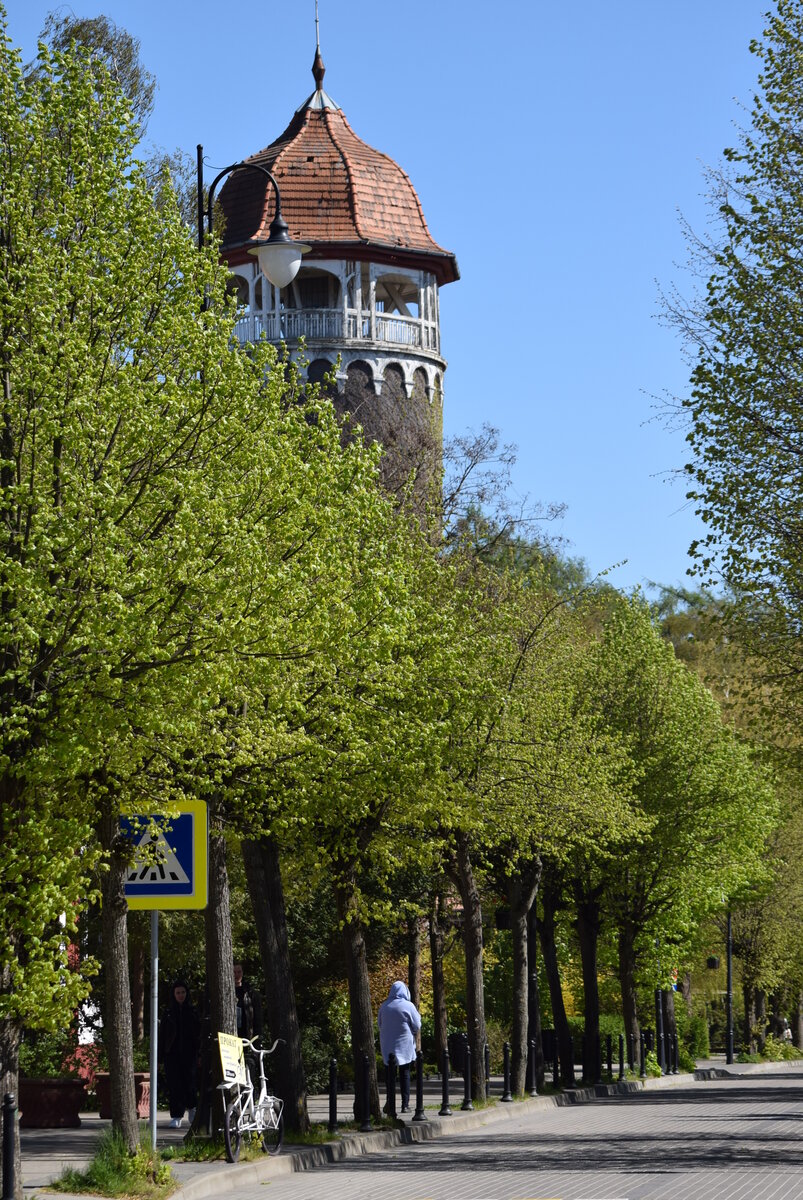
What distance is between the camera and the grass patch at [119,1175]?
14461 millimetres

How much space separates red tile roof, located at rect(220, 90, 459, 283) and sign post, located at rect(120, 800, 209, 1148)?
153 ft

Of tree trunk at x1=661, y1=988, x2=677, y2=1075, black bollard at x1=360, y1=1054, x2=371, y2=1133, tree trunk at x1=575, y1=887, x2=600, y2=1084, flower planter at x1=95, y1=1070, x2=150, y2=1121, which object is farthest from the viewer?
tree trunk at x1=661, y1=988, x2=677, y2=1075

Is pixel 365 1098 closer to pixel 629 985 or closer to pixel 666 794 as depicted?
pixel 666 794

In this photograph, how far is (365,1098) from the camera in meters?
22.3

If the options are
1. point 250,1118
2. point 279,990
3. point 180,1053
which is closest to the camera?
point 250,1118

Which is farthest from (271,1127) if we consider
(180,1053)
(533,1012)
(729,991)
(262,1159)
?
(729,991)

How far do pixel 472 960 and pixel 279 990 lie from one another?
855 centimetres

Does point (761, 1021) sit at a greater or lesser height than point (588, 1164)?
lesser

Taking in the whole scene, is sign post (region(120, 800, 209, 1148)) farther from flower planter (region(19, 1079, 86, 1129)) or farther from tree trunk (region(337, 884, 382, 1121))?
flower planter (region(19, 1079, 86, 1129))

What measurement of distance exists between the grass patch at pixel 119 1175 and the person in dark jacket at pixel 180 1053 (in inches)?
310

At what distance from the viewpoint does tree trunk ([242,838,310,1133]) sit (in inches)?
826

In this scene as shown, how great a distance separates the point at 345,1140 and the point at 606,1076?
23.6 m

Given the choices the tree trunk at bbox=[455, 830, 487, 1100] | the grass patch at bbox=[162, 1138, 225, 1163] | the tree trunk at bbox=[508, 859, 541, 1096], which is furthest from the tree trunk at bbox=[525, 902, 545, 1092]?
the grass patch at bbox=[162, 1138, 225, 1163]

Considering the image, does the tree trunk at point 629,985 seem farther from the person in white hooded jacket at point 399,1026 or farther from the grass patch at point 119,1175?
the grass patch at point 119,1175
